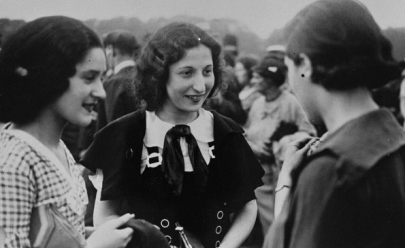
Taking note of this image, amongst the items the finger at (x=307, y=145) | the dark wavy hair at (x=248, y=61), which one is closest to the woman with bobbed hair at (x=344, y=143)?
the finger at (x=307, y=145)

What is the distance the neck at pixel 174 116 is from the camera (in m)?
2.06

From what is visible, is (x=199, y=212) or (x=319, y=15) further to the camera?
(x=199, y=212)

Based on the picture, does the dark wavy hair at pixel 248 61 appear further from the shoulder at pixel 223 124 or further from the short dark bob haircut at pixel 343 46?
the short dark bob haircut at pixel 343 46

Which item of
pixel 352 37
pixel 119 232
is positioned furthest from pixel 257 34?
pixel 119 232

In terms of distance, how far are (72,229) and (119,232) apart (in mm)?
180

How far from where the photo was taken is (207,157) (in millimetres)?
2076

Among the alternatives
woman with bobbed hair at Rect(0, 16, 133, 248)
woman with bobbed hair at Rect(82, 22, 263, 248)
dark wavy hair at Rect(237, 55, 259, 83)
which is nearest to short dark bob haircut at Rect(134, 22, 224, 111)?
woman with bobbed hair at Rect(82, 22, 263, 248)

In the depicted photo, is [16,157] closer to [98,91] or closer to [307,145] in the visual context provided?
[98,91]

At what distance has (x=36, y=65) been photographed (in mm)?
1635

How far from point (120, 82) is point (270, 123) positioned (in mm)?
794

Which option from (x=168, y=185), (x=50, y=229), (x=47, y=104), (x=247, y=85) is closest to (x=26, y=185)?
(x=50, y=229)

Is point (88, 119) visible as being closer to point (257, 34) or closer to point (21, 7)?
point (21, 7)

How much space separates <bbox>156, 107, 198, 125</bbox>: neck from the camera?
2.06m

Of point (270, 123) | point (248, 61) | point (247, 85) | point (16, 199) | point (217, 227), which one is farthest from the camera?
point (247, 85)
